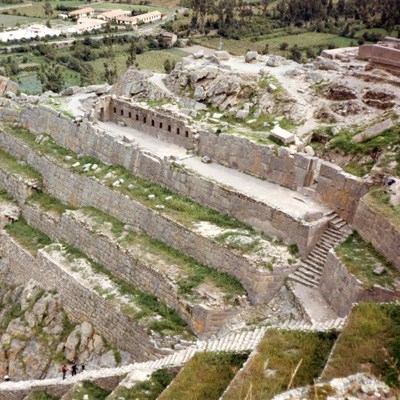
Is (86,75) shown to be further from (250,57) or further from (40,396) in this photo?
(40,396)

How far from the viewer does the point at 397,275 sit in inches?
653

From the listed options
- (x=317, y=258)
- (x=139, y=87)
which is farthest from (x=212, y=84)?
(x=317, y=258)

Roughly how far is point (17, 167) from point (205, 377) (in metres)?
17.1

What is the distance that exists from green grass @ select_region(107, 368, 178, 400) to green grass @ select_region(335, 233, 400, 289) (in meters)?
5.64

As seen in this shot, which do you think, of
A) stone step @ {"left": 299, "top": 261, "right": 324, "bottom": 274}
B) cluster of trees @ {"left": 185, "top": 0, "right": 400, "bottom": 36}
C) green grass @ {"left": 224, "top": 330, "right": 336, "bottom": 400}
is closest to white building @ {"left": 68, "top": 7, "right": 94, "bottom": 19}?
cluster of trees @ {"left": 185, "top": 0, "right": 400, "bottom": 36}

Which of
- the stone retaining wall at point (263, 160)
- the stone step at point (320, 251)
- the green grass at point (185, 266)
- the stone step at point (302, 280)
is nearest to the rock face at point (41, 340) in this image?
the green grass at point (185, 266)

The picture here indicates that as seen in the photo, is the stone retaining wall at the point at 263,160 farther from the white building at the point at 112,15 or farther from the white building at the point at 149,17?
the white building at the point at 112,15

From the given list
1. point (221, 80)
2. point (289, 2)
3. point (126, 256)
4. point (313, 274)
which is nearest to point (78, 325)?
point (126, 256)

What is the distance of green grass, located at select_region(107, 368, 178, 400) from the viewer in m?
15.0

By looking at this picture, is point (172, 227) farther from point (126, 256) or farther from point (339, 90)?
point (339, 90)

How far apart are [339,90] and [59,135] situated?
12.6 metres

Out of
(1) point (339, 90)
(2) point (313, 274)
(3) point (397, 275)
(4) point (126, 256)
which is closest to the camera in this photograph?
(3) point (397, 275)

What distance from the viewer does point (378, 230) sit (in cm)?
1781

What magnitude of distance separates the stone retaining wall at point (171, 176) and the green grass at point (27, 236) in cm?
402
